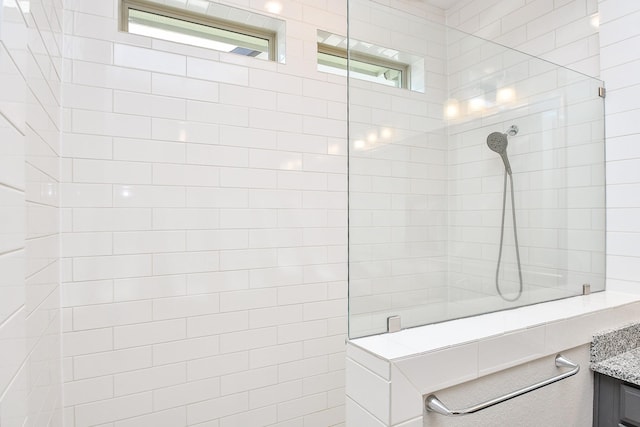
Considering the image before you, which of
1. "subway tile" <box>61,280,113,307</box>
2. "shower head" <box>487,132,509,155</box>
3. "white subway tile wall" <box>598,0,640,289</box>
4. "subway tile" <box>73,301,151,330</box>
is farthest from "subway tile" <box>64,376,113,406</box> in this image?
"white subway tile wall" <box>598,0,640,289</box>

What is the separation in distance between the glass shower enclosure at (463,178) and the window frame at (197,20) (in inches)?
37.4

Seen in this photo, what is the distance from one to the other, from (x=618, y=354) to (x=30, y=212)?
83.2 inches

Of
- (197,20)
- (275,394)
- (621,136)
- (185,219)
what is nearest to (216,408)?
(275,394)

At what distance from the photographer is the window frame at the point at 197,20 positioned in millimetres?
1716

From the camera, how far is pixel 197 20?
6.20 feet

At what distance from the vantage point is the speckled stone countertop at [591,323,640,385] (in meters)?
1.24

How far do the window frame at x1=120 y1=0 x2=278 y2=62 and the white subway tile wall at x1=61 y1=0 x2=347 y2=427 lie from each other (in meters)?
0.07

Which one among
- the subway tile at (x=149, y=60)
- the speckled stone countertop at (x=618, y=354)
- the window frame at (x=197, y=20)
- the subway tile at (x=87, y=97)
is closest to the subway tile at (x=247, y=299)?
the subway tile at (x=87, y=97)

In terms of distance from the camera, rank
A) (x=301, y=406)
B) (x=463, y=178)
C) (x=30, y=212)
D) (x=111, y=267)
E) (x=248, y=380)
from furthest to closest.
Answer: (x=301, y=406) → (x=248, y=380) → (x=111, y=267) → (x=463, y=178) → (x=30, y=212)

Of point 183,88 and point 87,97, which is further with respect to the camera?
point 183,88

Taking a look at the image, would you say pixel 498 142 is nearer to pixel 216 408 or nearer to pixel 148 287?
pixel 148 287

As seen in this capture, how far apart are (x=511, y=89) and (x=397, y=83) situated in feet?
2.04

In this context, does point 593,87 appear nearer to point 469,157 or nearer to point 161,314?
point 469,157

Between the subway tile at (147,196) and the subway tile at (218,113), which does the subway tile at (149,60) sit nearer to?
the subway tile at (218,113)
